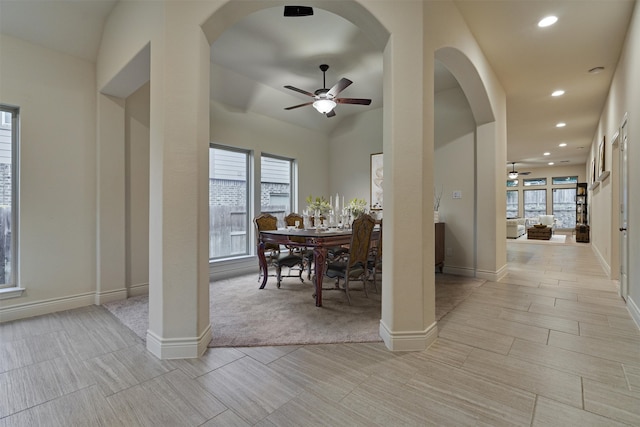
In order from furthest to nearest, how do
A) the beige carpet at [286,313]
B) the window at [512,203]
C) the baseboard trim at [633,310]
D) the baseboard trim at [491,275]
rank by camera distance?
the window at [512,203], the baseboard trim at [491,275], the baseboard trim at [633,310], the beige carpet at [286,313]

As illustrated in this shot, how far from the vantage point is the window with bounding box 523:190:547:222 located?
13.3 m

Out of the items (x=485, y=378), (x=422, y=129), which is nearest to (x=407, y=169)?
(x=422, y=129)

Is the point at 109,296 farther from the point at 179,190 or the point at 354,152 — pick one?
the point at 354,152

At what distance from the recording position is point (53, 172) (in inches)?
125

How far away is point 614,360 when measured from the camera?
6.84ft

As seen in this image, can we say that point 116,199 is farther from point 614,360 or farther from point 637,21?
point 637,21

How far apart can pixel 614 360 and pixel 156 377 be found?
3.08 meters

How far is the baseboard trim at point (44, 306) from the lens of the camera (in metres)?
2.92

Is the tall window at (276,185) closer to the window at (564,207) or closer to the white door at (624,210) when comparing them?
the white door at (624,210)

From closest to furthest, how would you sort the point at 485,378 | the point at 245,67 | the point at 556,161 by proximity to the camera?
1. the point at 485,378
2. the point at 245,67
3. the point at 556,161

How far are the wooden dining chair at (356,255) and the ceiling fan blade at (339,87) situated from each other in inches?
61.0

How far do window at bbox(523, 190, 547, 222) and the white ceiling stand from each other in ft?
29.6

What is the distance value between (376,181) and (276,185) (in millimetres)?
1968

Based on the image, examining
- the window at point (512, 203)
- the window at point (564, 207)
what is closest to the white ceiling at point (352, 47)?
the window at point (564, 207)
